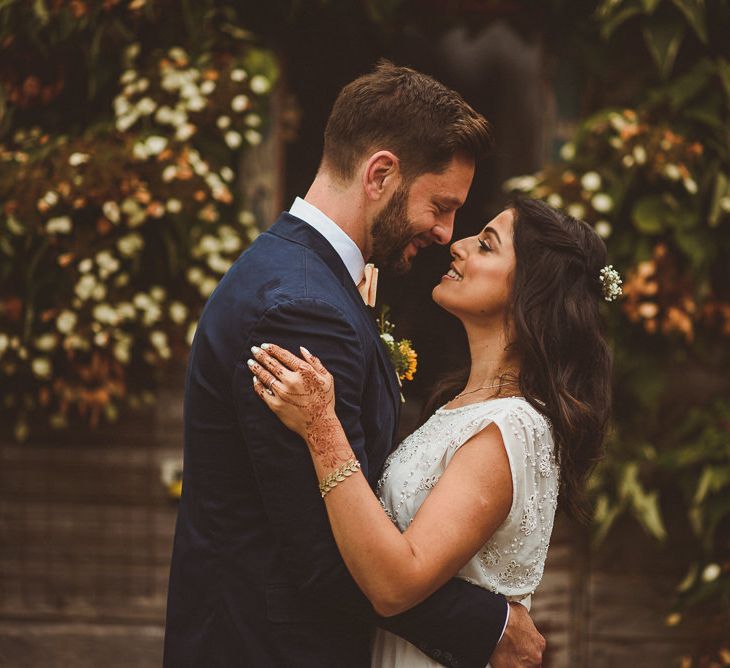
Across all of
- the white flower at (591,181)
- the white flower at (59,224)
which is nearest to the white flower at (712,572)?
the white flower at (591,181)

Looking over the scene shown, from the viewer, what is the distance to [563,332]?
253 cm

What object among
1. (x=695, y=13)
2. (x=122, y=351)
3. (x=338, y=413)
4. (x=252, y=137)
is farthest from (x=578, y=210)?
(x=338, y=413)

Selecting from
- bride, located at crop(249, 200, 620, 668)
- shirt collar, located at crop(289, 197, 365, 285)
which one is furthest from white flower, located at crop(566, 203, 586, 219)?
shirt collar, located at crop(289, 197, 365, 285)

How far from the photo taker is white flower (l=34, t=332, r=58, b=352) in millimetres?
4098

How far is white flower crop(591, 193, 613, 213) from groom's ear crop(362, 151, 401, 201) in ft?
6.99

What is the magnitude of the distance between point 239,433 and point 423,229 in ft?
2.23

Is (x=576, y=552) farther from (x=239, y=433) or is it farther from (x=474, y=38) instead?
(x=239, y=433)

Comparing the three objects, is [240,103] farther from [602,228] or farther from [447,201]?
[447,201]

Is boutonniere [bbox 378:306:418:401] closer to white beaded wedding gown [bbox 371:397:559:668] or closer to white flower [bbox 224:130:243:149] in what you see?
white beaded wedding gown [bbox 371:397:559:668]

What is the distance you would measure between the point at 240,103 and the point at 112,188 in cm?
69

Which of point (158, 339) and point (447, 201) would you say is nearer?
point (447, 201)

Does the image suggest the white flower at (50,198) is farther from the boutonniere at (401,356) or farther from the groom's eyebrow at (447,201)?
the groom's eyebrow at (447,201)

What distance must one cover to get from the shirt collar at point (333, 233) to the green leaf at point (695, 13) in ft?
8.60

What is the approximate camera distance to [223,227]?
14.0 ft
